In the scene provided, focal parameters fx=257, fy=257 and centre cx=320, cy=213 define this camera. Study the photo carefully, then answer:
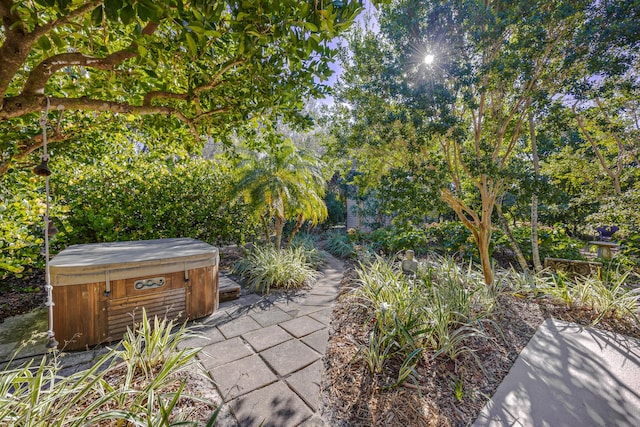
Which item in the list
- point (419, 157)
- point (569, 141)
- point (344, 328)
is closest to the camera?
point (344, 328)

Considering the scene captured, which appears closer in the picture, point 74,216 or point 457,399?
point 457,399

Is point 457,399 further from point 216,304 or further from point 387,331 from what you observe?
point 216,304

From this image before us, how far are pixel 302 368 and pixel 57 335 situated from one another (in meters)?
2.17

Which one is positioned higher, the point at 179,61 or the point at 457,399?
the point at 179,61

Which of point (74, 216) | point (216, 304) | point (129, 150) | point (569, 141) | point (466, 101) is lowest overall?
point (216, 304)

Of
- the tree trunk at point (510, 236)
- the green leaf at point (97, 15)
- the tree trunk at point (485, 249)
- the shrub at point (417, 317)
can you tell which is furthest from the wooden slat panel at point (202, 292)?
the tree trunk at point (510, 236)

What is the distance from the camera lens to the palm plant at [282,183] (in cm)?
502

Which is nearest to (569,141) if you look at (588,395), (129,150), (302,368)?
(588,395)

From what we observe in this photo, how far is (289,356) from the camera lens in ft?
7.75

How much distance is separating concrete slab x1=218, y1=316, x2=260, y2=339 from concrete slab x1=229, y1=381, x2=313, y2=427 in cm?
95

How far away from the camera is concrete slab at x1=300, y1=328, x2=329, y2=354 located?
8.20ft

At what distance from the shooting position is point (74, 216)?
3.97 m

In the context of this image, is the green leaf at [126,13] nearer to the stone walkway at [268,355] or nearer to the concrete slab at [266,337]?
the stone walkway at [268,355]

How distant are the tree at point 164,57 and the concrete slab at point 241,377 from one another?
2130 millimetres
